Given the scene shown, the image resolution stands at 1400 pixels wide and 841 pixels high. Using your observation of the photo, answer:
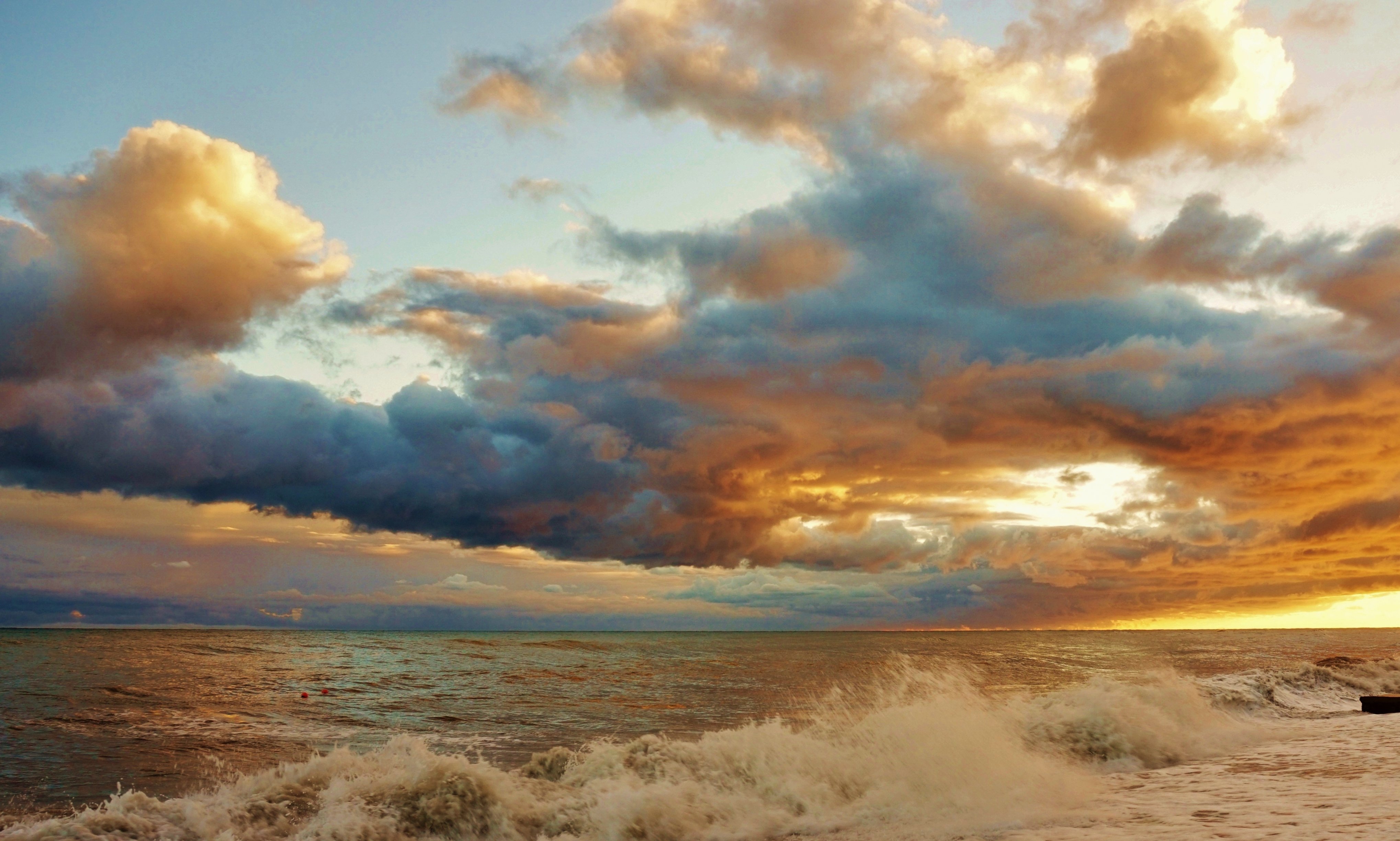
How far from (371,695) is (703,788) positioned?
2476 centimetres

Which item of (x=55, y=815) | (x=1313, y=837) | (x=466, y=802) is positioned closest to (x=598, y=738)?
(x=466, y=802)

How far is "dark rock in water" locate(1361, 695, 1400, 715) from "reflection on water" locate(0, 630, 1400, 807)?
11432 mm

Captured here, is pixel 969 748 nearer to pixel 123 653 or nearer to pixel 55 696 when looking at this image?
pixel 55 696

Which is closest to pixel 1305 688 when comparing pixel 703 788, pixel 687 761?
pixel 687 761

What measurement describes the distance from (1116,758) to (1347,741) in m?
4.92

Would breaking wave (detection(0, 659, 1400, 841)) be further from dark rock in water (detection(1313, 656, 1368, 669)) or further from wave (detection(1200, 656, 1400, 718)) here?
dark rock in water (detection(1313, 656, 1368, 669))

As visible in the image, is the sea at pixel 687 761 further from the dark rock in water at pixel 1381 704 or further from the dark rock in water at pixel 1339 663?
the dark rock in water at pixel 1339 663

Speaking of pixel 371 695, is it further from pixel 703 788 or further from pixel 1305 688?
pixel 1305 688

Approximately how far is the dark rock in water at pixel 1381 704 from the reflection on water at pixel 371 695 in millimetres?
11432

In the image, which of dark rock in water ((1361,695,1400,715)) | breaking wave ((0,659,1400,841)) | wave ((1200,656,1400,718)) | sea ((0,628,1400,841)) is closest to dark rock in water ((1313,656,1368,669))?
wave ((1200,656,1400,718))

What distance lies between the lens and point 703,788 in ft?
44.9

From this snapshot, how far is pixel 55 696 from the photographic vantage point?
1166 inches

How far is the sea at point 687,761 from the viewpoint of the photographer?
11414 millimetres

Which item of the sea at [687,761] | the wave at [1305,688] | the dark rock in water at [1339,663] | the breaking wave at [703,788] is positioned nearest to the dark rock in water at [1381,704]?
→ the sea at [687,761]
